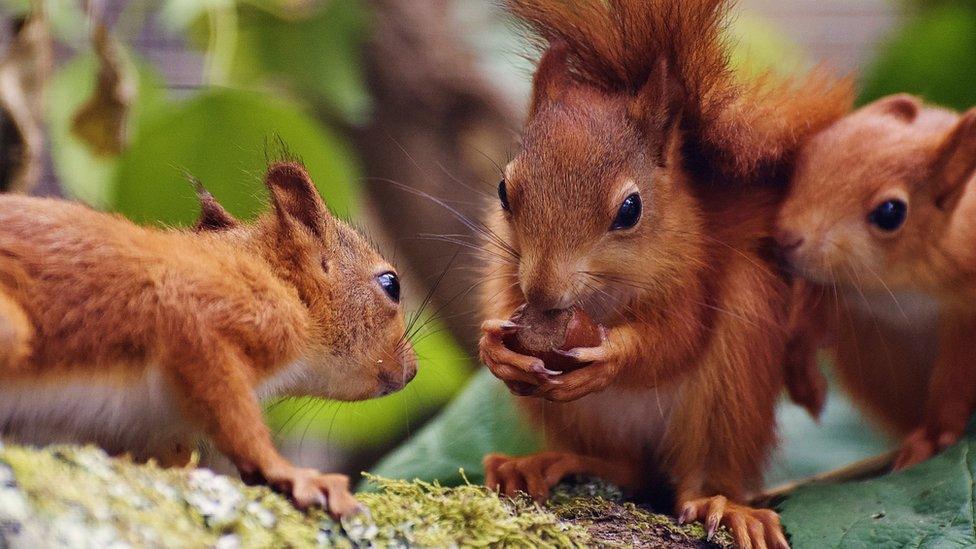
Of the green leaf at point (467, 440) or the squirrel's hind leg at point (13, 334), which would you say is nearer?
the squirrel's hind leg at point (13, 334)

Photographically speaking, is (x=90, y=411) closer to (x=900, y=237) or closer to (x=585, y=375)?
(x=585, y=375)

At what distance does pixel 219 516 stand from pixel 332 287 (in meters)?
0.31

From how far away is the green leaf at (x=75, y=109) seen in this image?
174cm

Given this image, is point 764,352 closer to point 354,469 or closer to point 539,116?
point 539,116

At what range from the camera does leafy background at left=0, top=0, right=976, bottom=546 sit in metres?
1.30

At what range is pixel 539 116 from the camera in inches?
49.7

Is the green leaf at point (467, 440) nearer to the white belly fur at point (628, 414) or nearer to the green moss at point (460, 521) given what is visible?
the white belly fur at point (628, 414)

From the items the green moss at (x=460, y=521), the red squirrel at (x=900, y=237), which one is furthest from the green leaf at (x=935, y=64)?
the green moss at (x=460, y=521)

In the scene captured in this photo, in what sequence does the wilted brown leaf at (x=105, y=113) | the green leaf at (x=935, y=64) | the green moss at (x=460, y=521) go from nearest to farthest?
the green moss at (x=460, y=521) → the wilted brown leaf at (x=105, y=113) → the green leaf at (x=935, y=64)

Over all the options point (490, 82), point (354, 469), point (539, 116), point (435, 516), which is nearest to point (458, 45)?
point (490, 82)

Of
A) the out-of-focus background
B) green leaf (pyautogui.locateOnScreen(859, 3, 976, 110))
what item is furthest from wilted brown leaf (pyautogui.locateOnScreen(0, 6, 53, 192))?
green leaf (pyautogui.locateOnScreen(859, 3, 976, 110))

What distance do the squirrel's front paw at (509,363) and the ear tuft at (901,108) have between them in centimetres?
75

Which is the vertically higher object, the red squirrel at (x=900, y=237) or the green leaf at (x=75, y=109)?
the red squirrel at (x=900, y=237)

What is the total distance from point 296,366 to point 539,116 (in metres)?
0.45
